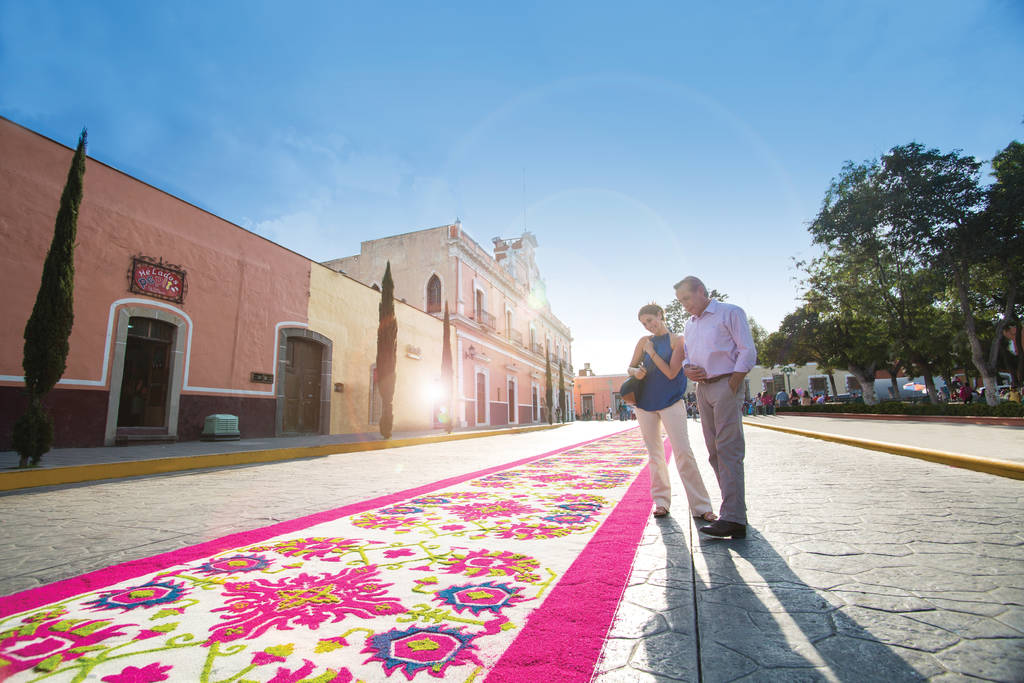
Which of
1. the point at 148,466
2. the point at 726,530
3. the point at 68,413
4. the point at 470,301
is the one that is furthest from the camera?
the point at 470,301

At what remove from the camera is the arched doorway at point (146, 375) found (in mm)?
8242

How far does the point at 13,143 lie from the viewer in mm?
6996

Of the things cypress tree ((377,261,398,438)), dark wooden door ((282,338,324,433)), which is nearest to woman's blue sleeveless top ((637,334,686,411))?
cypress tree ((377,261,398,438))

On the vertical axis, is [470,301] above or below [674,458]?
above

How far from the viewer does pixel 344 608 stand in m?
1.54

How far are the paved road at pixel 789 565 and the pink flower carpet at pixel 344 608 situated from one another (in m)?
0.18

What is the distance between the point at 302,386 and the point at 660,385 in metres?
10.9

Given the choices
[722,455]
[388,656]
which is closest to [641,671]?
[388,656]

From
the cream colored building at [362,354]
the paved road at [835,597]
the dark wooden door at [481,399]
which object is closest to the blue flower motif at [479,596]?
the paved road at [835,597]

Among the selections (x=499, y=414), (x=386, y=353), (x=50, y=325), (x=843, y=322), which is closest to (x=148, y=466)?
(x=50, y=325)

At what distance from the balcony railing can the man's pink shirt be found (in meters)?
18.2

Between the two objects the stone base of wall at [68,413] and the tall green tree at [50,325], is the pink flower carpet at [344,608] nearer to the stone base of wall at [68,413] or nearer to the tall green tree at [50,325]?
the tall green tree at [50,325]

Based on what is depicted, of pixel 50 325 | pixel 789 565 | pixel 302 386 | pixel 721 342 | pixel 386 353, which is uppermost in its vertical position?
pixel 386 353

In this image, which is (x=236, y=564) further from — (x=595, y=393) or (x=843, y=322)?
(x=595, y=393)
